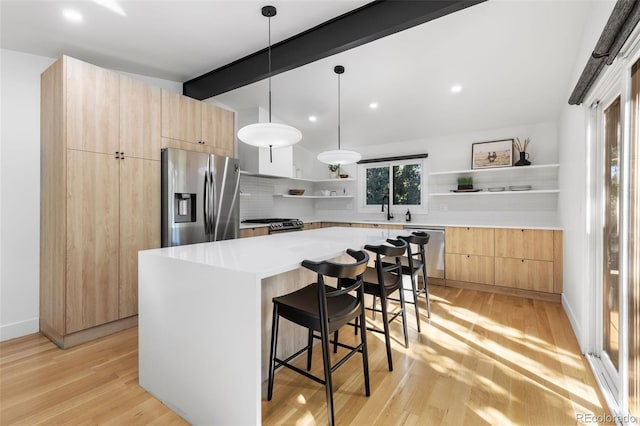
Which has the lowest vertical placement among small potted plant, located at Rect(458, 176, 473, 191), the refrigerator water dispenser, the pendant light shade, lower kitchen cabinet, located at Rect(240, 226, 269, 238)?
lower kitchen cabinet, located at Rect(240, 226, 269, 238)

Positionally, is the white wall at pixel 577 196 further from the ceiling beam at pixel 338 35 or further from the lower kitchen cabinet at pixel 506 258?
the ceiling beam at pixel 338 35

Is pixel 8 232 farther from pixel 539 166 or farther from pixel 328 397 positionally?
pixel 539 166

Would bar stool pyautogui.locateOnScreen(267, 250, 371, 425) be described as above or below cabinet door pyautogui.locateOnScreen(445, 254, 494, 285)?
above

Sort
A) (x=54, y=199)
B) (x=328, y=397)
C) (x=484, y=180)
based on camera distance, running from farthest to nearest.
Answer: (x=484, y=180)
(x=54, y=199)
(x=328, y=397)

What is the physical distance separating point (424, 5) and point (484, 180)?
306 cm

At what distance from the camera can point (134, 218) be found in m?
2.98

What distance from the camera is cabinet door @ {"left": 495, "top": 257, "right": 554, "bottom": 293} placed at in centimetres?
371

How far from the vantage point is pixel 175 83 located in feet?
12.5

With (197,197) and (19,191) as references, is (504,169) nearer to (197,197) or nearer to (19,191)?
(197,197)

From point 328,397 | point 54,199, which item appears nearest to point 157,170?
point 54,199

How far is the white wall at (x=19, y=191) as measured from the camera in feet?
8.73

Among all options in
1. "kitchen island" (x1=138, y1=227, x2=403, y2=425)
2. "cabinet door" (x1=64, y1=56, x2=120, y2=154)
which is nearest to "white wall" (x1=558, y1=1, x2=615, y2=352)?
"kitchen island" (x1=138, y1=227, x2=403, y2=425)

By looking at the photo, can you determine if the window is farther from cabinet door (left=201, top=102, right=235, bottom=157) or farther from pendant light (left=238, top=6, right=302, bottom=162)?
pendant light (left=238, top=6, right=302, bottom=162)

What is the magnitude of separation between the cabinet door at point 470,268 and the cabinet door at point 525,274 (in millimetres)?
104
